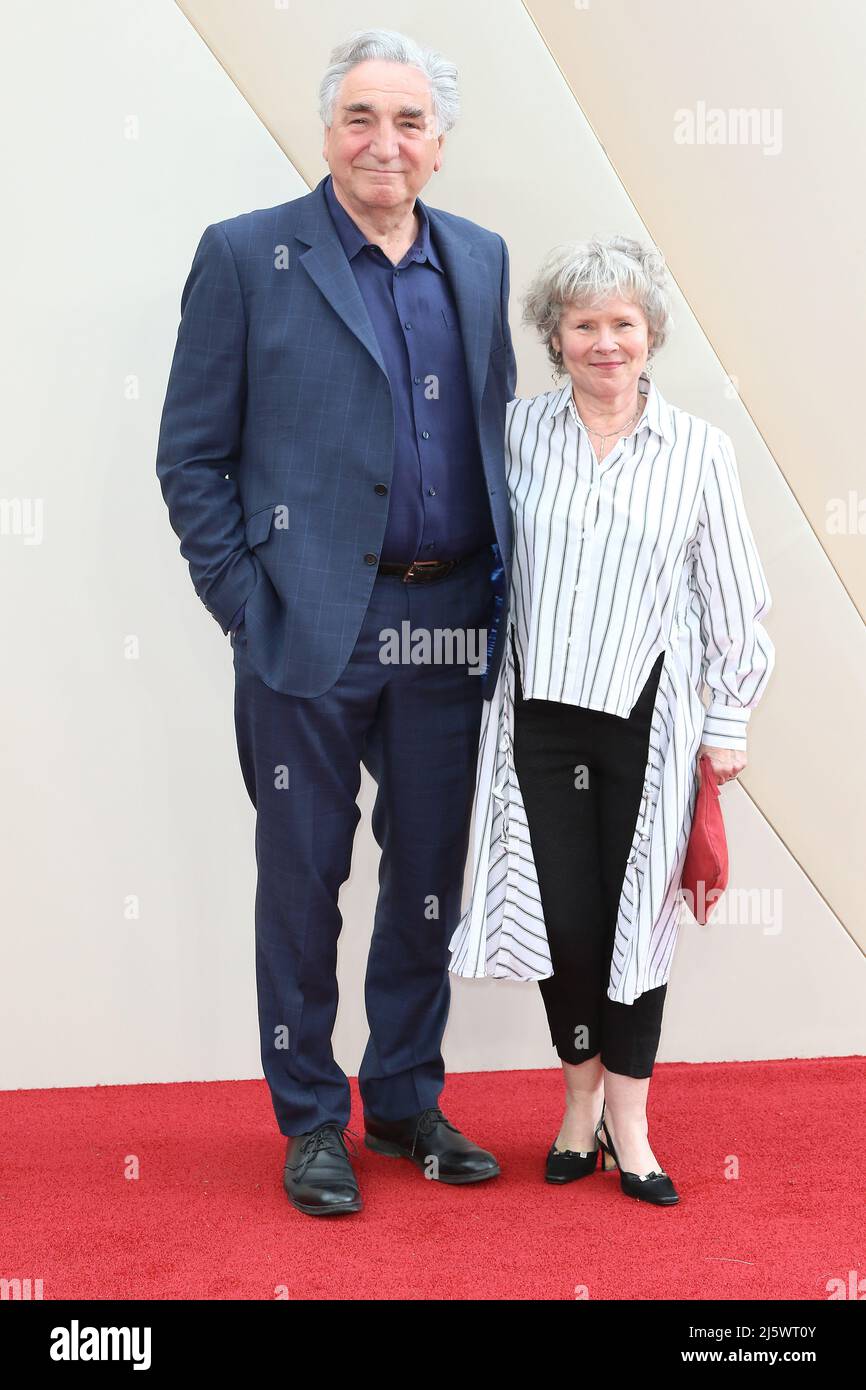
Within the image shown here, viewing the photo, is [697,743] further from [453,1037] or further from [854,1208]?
[453,1037]

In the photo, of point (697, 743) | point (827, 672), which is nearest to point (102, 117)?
point (697, 743)

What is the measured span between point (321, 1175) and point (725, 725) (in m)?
1.01

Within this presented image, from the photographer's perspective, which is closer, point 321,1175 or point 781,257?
point 321,1175

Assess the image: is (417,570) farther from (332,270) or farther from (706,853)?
(706,853)

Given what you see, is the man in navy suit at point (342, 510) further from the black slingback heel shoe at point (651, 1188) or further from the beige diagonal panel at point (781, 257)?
the beige diagonal panel at point (781, 257)

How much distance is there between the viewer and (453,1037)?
2977 millimetres

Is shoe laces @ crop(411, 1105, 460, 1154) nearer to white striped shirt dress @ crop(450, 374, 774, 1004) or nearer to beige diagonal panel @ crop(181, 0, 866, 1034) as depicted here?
white striped shirt dress @ crop(450, 374, 774, 1004)

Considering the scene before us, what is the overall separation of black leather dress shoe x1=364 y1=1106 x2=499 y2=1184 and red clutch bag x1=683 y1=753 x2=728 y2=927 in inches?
23.6

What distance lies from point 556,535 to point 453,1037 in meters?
1.31

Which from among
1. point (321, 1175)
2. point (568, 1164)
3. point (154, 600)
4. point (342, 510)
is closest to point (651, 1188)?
point (568, 1164)

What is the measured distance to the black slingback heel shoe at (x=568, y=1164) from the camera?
7.77 feet

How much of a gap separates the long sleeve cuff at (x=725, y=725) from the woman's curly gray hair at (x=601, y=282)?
0.60 metres

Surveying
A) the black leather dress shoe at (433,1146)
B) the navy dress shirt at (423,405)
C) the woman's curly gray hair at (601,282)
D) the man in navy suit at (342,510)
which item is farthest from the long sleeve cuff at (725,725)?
the black leather dress shoe at (433,1146)

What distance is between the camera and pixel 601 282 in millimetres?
2102
